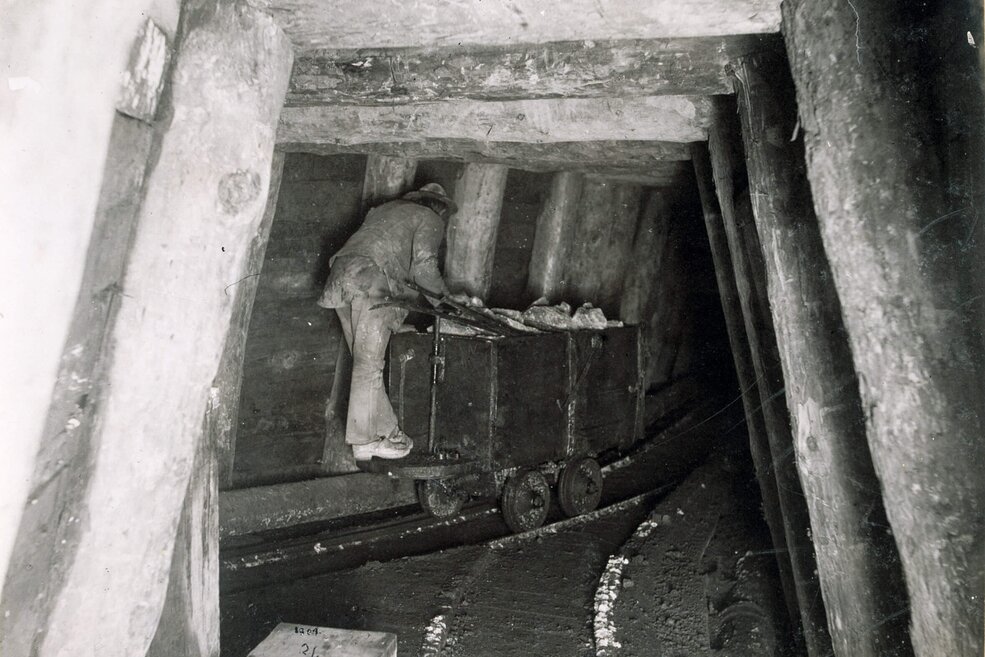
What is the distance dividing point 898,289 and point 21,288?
6.30ft

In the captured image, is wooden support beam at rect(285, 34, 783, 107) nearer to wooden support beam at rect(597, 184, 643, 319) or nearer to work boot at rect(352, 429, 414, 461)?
work boot at rect(352, 429, 414, 461)

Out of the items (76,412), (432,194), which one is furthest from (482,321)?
(76,412)

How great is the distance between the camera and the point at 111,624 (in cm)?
172

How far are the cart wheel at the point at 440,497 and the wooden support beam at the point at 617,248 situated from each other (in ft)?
10.1

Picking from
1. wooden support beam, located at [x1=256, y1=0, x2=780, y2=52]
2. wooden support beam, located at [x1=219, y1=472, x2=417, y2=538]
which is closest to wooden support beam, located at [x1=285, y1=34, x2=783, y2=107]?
wooden support beam, located at [x1=256, y1=0, x2=780, y2=52]

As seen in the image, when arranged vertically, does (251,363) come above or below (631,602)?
above

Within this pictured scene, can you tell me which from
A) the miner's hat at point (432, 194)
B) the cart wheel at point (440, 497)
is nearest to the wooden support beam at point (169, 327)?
the cart wheel at point (440, 497)

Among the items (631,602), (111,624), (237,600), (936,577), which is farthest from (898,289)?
(237,600)

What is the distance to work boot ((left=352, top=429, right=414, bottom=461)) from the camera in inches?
170

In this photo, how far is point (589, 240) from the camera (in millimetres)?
6883

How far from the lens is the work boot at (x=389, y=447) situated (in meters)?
4.32

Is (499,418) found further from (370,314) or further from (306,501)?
(306,501)

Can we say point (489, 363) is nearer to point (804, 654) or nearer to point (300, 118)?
Answer: point (300, 118)

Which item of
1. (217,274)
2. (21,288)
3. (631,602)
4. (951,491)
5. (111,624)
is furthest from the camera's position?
(631,602)
